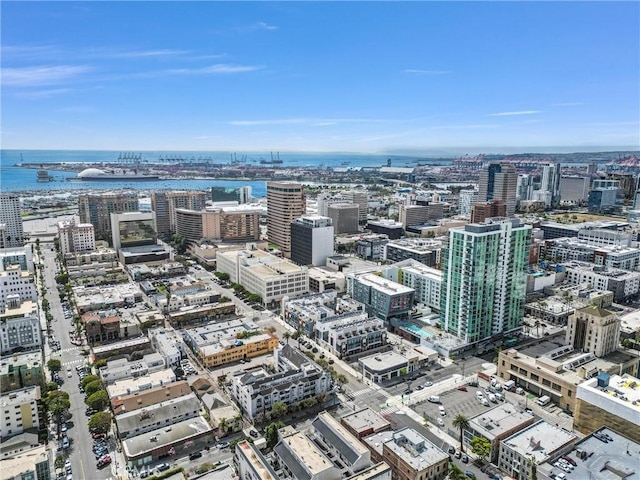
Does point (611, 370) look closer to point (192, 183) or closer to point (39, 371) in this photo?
point (39, 371)

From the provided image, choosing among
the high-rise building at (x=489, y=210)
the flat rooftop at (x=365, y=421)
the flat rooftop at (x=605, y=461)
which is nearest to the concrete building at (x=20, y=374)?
the flat rooftop at (x=365, y=421)

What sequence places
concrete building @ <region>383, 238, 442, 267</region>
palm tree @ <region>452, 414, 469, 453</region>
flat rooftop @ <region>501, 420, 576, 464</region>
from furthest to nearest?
concrete building @ <region>383, 238, 442, 267</region>, palm tree @ <region>452, 414, 469, 453</region>, flat rooftop @ <region>501, 420, 576, 464</region>

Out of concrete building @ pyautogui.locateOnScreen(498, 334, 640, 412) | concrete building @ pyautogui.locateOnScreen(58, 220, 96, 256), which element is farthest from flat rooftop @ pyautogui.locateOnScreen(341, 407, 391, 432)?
concrete building @ pyautogui.locateOnScreen(58, 220, 96, 256)

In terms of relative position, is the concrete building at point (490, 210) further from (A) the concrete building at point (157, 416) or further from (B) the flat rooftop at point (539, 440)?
(A) the concrete building at point (157, 416)

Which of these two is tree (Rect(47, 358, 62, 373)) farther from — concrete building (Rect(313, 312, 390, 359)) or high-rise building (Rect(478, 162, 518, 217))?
high-rise building (Rect(478, 162, 518, 217))

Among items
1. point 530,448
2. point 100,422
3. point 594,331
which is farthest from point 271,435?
point 594,331

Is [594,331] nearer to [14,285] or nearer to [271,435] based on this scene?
[271,435]
